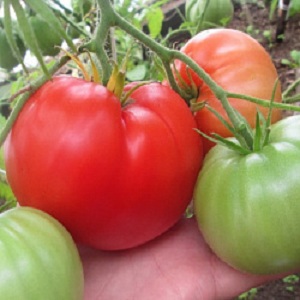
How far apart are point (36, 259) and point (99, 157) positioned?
133 mm

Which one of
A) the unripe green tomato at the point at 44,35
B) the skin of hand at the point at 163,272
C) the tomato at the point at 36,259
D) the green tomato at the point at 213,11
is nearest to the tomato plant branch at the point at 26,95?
the tomato at the point at 36,259

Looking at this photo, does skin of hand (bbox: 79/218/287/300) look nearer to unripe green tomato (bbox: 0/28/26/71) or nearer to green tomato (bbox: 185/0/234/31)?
unripe green tomato (bbox: 0/28/26/71)

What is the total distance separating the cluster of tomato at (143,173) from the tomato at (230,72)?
0.21 ft

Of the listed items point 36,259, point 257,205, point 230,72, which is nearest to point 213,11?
point 230,72

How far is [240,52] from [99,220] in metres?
0.31

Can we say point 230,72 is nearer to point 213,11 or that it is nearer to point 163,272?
point 163,272

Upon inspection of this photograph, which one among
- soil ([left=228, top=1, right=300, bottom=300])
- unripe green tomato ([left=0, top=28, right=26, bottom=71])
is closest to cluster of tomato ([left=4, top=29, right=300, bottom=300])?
unripe green tomato ([left=0, top=28, right=26, bottom=71])

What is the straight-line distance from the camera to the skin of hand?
33.3 inches

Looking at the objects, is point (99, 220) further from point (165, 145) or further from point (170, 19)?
point (170, 19)

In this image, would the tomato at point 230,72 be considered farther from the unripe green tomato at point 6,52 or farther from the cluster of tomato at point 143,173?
the unripe green tomato at point 6,52

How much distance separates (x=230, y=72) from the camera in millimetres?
838

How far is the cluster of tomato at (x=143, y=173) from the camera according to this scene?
2.22ft

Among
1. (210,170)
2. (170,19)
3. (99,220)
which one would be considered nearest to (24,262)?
(99,220)

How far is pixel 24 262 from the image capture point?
60cm
